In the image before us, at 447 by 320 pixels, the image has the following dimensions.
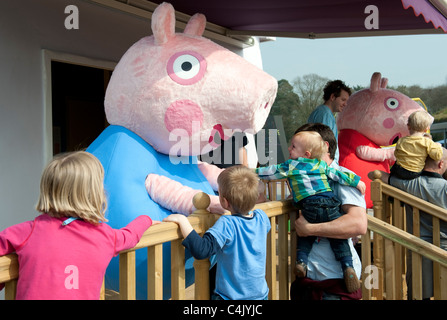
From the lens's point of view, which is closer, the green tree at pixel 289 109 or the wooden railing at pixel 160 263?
the wooden railing at pixel 160 263

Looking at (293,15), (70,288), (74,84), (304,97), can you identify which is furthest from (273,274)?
(304,97)

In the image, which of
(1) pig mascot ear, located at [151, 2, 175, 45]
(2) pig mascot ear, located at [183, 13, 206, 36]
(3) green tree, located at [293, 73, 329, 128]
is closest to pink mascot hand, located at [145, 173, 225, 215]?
(1) pig mascot ear, located at [151, 2, 175, 45]

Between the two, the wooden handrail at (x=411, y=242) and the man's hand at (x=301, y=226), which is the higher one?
the man's hand at (x=301, y=226)

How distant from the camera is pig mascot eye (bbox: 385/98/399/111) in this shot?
5.08 meters

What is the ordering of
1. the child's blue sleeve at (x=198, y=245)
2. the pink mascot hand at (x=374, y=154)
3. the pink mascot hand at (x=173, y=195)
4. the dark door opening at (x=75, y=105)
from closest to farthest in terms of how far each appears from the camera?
the child's blue sleeve at (x=198, y=245) → the pink mascot hand at (x=173, y=195) → the pink mascot hand at (x=374, y=154) → the dark door opening at (x=75, y=105)

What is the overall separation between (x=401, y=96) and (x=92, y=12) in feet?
12.0

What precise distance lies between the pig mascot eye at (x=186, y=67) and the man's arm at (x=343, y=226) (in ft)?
3.62

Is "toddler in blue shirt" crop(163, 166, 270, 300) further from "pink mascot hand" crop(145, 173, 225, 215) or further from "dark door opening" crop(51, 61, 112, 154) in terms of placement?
"dark door opening" crop(51, 61, 112, 154)

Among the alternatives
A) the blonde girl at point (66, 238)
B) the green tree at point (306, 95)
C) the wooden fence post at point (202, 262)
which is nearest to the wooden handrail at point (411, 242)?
the wooden fence post at point (202, 262)

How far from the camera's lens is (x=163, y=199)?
91.7 inches

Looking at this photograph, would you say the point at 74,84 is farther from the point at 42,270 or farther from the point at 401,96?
the point at 42,270

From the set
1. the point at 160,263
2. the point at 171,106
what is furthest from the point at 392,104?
the point at 160,263

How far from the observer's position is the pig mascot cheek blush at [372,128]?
499 centimetres

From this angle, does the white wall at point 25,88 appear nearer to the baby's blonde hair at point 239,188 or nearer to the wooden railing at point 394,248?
the baby's blonde hair at point 239,188
